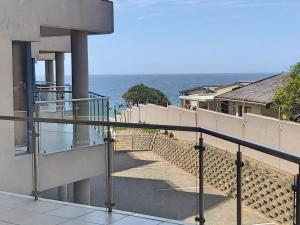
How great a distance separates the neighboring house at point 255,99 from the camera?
3109 cm

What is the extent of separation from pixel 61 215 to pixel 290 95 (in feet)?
74.7

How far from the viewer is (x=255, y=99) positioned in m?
32.2

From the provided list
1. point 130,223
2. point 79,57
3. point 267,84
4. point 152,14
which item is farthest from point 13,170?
point 152,14

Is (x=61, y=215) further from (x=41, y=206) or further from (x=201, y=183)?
(x=201, y=183)

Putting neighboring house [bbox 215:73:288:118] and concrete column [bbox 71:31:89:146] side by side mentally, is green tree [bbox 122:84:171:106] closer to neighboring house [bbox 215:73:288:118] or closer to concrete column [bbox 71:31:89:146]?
neighboring house [bbox 215:73:288:118]

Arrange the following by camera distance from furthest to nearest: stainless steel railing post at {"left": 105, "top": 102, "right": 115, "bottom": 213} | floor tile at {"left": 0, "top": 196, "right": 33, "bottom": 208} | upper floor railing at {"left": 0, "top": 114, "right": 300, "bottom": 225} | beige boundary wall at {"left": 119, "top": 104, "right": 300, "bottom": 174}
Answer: beige boundary wall at {"left": 119, "top": 104, "right": 300, "bottom": 174} → floor tile at {"left": 0, "top": 196, "right": 33, "bottom": 208} → stainless steel railing post at {"left": 105, "top": 102, "right": 115, "bottom": 213} → upper floor railing at {"left": 0, "top": 114, "right": 300, "bottom": 225}

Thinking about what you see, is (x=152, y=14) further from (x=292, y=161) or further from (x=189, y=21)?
(x=292, y=161)

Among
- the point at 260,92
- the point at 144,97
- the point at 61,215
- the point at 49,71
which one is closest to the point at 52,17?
the point at 61,215

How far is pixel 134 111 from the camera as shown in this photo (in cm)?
4272

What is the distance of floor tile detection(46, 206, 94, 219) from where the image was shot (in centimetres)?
556

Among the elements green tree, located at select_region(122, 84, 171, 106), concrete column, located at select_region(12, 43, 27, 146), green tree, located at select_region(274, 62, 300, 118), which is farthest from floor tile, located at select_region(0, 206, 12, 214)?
green tree, located at select_region(122, 84, 171, 106)

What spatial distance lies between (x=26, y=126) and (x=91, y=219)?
8.30ft

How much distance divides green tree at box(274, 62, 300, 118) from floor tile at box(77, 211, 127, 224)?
71.5 feet

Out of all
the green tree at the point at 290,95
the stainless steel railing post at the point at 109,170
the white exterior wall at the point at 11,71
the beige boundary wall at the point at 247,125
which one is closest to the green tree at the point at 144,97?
the beige boundary wall at the point at 247,125
